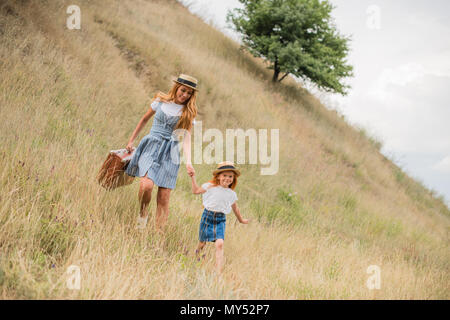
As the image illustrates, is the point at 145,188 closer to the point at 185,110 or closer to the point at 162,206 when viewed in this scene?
the point at 162,206

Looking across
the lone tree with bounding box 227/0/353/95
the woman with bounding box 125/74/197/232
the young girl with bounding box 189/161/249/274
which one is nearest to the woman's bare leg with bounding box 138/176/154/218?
the woman with bounding box 125/74/197/232

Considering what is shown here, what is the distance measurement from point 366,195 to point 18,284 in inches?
394

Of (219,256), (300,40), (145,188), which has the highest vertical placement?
(300,40)

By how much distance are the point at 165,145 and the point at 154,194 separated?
1.44 metres

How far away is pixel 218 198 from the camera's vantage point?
3.15 metres

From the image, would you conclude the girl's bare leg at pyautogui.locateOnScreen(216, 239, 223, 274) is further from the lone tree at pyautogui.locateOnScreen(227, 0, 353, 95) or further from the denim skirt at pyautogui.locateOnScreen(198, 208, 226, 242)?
the lone tree at pyautogui.locateOnScreen(227, 0, 353, 95)

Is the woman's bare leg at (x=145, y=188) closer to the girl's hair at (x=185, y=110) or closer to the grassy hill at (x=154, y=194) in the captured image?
the grassy hill at (x=154, y=194)

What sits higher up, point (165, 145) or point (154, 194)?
point (165, 145)

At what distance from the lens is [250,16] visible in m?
15.6

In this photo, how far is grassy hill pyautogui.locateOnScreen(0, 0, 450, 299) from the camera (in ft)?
8.05

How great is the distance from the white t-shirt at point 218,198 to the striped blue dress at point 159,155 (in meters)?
0.42
